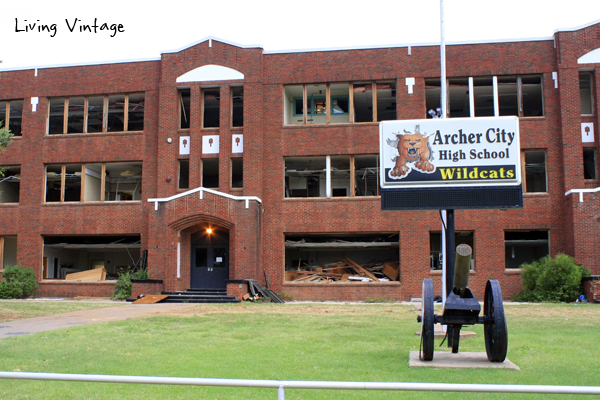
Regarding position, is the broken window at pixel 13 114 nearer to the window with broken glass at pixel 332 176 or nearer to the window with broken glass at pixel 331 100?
the window with broken glass at pixel 331 100

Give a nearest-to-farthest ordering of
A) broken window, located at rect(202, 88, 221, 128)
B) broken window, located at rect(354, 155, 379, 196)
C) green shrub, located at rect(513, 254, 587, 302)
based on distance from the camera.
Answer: green shrub, located at rect(513, 254, 587, 302)
broken window, located at rect(354, 155, 379, 196)
broken window, located at rect(202, 88, 221, 128)

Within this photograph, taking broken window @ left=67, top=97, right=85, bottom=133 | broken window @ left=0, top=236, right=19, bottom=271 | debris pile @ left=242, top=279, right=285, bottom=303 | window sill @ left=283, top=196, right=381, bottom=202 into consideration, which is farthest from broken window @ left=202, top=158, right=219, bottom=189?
broken window @ left=0, top=236, right=19, bottom=271

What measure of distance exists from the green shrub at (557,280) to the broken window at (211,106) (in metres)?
16.7

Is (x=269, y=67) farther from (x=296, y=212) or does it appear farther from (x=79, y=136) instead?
(x=79, y=136)

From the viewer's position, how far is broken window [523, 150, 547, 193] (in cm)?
2727

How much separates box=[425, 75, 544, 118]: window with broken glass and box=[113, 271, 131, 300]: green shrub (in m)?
15.6

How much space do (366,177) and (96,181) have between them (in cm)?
1397

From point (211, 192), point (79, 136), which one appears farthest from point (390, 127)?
point (79, 136)

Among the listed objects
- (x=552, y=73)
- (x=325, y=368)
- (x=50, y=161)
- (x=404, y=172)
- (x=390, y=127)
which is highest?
(x=552, y=73)

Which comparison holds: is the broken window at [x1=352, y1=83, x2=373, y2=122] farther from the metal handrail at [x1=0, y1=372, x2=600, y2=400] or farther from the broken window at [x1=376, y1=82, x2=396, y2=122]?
the metal handrail at [x1=0, y1=372, x2=600, y2=400]

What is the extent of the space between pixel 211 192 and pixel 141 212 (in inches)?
179

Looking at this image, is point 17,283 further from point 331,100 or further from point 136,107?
point 331,100

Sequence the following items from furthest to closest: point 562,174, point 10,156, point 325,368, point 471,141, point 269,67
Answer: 1. point 10,156
2. point 269,67
3. point 562,174
4. point 471,141
5. point 325,368

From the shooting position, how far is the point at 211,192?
26.4 m
